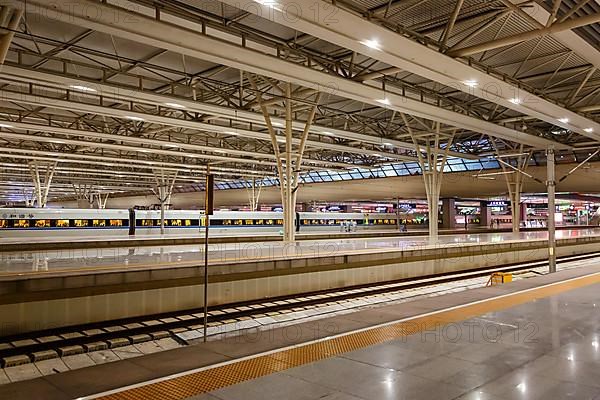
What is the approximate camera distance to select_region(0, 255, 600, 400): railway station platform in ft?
15.0

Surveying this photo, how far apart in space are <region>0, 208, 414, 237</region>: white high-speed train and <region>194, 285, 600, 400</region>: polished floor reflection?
15.8 metres

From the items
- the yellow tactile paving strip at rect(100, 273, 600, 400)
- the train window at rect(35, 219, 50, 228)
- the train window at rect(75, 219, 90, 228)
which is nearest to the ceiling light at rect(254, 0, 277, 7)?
the yellow tactile paving strip at rect(100, 273, 600, 400)

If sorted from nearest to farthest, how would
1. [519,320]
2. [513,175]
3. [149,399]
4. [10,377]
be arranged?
[149,399]
[10,377]
[519,320]
[513,175]

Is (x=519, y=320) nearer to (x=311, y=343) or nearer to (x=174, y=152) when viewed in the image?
(x=311, y=343)

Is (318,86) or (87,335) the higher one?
(318,86)

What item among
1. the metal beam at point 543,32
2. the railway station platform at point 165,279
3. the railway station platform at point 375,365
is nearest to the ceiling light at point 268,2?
the metal beam at point 543,32

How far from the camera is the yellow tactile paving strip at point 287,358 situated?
4.64 m

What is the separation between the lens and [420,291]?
1497 centimetres

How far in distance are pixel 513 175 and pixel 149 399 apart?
36.7 m

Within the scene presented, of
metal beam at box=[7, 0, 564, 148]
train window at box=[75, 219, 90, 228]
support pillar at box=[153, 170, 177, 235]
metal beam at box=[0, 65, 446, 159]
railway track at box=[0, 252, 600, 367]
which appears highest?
metal beam at box=[0, 65, 446, 159]

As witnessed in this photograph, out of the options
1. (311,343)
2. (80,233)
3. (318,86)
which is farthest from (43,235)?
(311,343)

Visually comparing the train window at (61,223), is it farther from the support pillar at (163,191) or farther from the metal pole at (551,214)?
the metal pole at (551,214)

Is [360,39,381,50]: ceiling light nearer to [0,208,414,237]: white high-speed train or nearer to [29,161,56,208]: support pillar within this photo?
[0,208,414,237]: white high-speed train

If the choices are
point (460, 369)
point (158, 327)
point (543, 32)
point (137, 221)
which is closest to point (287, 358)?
point (460, 369)
